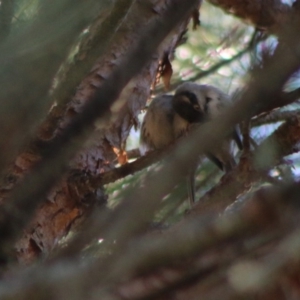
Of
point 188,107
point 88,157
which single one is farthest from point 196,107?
point 88,157

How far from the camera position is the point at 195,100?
6.75 feet

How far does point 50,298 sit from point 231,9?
162 centimetres

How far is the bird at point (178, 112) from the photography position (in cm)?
204

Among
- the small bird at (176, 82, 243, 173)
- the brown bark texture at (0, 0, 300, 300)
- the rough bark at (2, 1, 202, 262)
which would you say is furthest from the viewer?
the small bird at (176, 82, 243, 173)

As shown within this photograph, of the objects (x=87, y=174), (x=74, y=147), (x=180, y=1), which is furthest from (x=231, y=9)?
(x=74, y=147)

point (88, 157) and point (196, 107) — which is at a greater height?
point (196, 107)

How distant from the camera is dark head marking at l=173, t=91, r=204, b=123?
2043mm

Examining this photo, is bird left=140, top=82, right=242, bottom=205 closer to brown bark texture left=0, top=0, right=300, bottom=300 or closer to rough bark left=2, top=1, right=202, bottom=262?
rough bark left=2, top=1, right=202, bottom=262

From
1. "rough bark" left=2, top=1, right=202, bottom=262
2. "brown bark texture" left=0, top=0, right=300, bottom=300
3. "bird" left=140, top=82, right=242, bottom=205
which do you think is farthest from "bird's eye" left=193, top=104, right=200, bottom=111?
"brown bark texture" left=0, top=0, right=300, bottom=300

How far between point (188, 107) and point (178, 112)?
0.04 metres

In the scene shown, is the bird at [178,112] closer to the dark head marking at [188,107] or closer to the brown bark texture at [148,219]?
the dark head marking at [188,107]

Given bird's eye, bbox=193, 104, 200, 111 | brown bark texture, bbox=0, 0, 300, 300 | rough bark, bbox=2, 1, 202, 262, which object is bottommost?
brown bark texture, bbox=0, 0, 300, 300

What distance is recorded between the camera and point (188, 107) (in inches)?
80.8

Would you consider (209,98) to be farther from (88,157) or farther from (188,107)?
(88,157)
